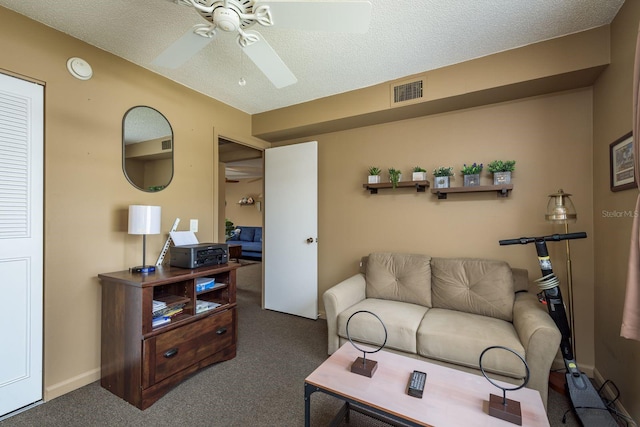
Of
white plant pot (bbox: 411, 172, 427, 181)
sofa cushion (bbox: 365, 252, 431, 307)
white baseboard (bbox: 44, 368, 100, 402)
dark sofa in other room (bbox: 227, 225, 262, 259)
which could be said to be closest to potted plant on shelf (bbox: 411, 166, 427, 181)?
white plant pot (bbox: 411, 172, 427, 181)

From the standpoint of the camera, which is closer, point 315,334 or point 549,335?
point 549,335

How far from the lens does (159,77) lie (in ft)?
8.52

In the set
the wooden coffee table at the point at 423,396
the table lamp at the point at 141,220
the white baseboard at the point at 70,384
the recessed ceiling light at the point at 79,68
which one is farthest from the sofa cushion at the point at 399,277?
the recessed ceiling light at the point at 79,68

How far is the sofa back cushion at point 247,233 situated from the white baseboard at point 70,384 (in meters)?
6.07

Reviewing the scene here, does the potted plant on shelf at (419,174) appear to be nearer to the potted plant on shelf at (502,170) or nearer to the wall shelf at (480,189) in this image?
the wall shelf at (480,189)

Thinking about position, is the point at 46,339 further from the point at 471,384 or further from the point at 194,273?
the point at 471,384

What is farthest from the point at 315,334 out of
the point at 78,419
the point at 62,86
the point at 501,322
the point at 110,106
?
the point at 62,86

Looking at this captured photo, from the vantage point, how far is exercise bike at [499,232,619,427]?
1.64 m

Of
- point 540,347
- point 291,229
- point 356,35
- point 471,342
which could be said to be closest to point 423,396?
point 471,342

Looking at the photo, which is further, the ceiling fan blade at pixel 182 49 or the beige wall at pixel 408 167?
the beige wall at pixel 408 167

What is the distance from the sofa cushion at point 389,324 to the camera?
2119mm

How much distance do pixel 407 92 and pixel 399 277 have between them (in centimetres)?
176

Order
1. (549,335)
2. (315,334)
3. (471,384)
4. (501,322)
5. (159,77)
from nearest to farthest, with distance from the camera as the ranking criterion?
(471,384), (549,335), (501,322), (159,77), (315,334)

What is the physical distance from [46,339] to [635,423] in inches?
146
